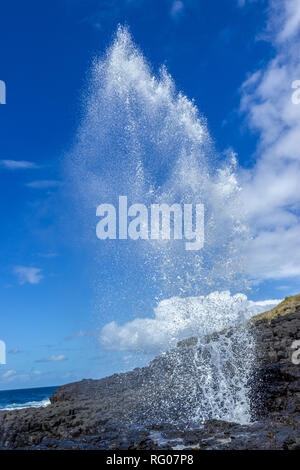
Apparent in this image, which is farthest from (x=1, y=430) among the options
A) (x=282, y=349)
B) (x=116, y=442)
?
(x=282, y=349)

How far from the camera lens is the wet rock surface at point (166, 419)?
14352 mm

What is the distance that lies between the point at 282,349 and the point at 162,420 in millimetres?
10204

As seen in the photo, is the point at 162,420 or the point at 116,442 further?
the point at 162,420

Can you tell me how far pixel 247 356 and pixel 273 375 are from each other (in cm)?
430

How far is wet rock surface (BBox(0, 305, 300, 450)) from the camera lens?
14352 millimetres

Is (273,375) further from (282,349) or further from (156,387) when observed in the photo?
(156,387)

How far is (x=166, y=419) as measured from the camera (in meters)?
19.4

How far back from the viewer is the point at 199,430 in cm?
1609

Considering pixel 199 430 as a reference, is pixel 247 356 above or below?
above
